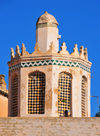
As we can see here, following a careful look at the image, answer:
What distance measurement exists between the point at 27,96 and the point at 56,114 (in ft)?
4.82

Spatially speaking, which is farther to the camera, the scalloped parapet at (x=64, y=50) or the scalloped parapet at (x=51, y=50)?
the scalloped parapet at (x=64, y=50)

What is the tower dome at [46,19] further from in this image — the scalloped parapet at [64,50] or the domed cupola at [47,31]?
the scalloped parapet at [64,50]

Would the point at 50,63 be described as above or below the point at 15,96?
above

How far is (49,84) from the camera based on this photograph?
31.3 m

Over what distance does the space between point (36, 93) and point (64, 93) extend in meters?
1.14

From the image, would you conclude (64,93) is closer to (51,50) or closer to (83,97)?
(83,97)

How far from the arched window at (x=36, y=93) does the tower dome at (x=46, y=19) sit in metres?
2.40

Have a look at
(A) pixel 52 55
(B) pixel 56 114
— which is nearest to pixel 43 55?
(A) pixel 52 55

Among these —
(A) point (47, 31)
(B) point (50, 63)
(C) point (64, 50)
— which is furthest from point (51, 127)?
(A) point (47, 31)

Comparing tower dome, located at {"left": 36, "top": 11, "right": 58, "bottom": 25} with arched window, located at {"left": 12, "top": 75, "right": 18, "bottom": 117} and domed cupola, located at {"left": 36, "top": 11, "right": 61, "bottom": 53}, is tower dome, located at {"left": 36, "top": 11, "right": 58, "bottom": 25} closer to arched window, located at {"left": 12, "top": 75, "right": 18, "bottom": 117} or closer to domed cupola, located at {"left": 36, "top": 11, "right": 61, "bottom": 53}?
domed cupola, located at {"left": 36, "top": 11, "right": 61, "bottom": 53}

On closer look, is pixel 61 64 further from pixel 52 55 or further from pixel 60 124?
pixel 60 124

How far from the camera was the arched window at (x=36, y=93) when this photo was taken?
31.4 meters

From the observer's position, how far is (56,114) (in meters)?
31.0

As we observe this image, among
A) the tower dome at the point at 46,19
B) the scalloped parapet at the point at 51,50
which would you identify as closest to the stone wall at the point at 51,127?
the scalloped parapet at the point at 51,50
